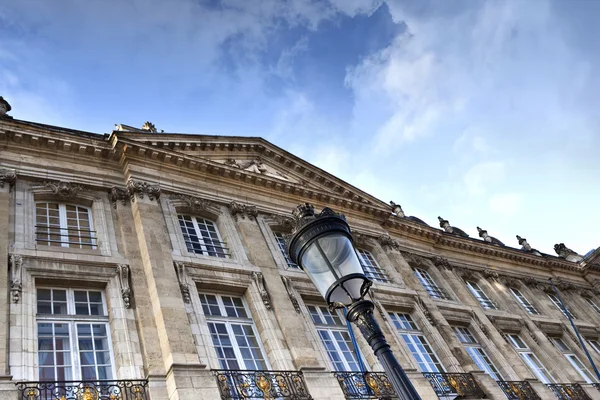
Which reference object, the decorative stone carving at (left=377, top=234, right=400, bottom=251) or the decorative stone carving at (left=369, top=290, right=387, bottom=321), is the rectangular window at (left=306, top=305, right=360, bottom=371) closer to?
the decorative stone carving at (left=369, top=290, right=387, bottom=321)

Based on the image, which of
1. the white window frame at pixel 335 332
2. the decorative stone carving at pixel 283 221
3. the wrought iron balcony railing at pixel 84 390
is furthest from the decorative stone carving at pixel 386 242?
the wrought iron balcony railing at pixel 84 390

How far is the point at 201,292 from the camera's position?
12.0 m

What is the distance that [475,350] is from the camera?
1717 cm

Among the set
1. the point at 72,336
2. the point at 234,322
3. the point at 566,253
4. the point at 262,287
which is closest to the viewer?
the point at 72,336

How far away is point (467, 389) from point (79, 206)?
443 inches

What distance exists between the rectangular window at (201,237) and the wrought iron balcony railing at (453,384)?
6.36 m

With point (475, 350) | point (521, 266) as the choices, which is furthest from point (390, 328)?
point (521, 266)

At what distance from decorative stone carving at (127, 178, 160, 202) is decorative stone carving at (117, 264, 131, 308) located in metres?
2.39

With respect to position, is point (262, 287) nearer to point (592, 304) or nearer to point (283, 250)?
point (283, 250)

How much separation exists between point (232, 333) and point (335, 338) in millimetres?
3016

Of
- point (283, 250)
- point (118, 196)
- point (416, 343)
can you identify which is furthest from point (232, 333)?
point (416, 343)

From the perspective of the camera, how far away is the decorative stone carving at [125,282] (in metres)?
10.5

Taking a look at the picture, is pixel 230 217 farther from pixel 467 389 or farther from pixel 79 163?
pixel 467 389

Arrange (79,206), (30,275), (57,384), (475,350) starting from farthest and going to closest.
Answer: (475,350) → (79,206) → (30,275) → (57,384)
